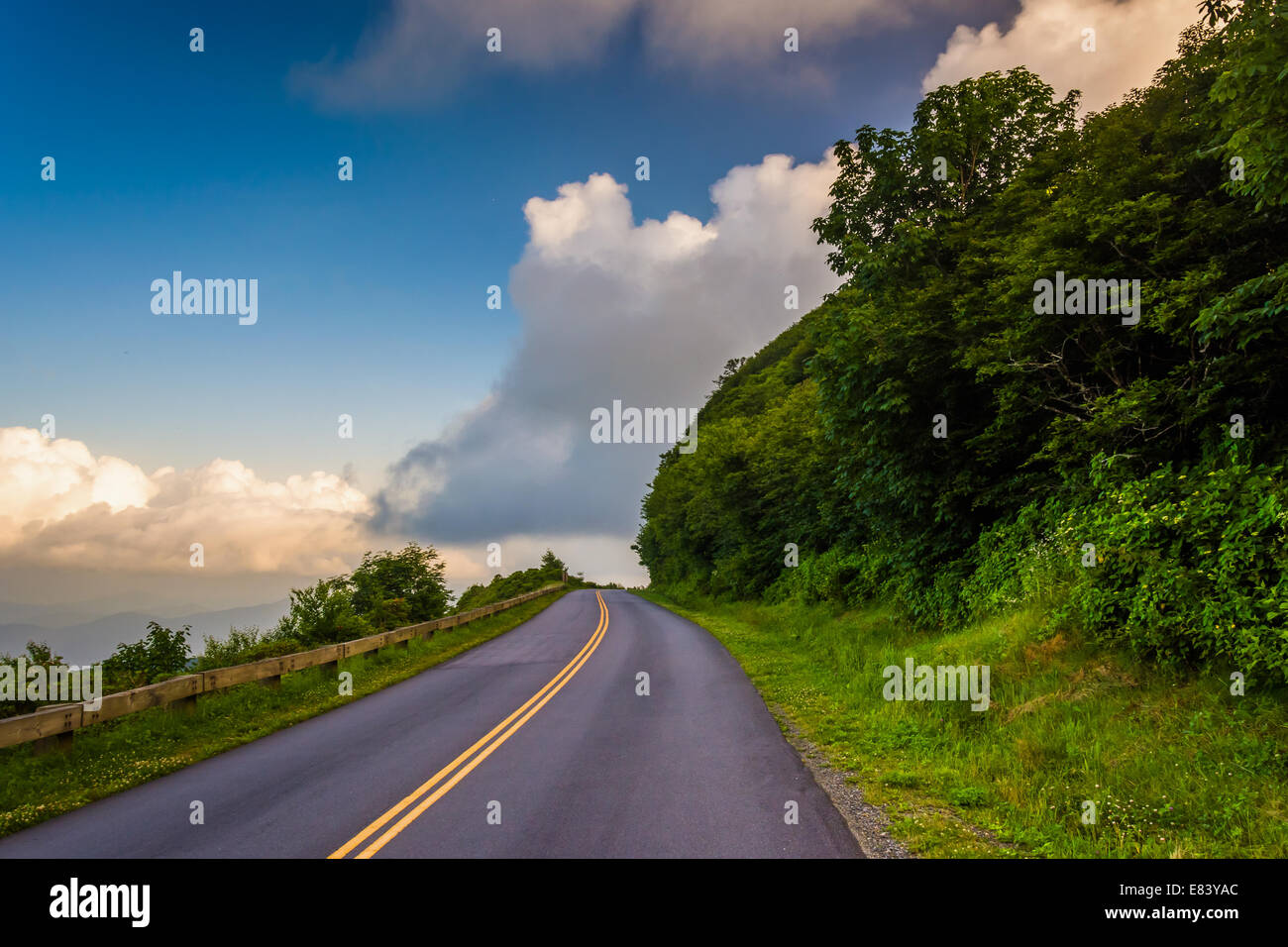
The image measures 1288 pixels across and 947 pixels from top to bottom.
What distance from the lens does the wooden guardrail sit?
23.8 ft

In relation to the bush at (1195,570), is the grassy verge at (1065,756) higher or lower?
lower

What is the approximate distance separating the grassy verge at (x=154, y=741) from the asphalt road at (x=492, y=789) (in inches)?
12.4

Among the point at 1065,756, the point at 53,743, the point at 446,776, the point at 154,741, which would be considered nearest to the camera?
the point at 1065,756

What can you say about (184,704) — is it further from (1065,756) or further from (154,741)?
(1065,756)

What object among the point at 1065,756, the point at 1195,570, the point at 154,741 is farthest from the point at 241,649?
the point at 1195,570

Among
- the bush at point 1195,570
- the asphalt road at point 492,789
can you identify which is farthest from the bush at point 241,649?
the bush at point 1195,570

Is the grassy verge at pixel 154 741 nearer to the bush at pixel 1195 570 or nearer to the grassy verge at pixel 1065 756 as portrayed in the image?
the grassy verge at pixel 1065 756

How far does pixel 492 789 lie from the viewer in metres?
6.34

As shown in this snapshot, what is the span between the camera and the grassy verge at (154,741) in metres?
6.64

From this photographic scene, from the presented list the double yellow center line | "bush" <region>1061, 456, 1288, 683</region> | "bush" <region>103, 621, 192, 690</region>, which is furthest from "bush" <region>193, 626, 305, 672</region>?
"bush" <region>1061, 456, 1288, 683</region>

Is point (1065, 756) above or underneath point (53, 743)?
above

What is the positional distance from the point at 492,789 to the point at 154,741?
6.11m

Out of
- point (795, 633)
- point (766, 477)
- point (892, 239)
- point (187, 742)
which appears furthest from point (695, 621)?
point (187, 742)

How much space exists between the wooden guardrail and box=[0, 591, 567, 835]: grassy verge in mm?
257
